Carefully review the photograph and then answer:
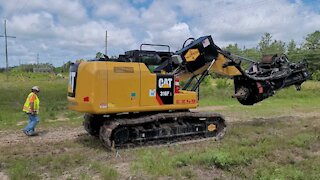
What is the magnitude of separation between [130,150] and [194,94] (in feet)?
7.76

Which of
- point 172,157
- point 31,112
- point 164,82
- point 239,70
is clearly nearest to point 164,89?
point 164,82

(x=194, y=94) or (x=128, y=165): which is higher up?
(x=194, y=94)

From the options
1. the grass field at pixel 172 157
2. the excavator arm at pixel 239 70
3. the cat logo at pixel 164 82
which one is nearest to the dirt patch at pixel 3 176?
the grass field at pixel 172 157

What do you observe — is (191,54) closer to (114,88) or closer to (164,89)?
(164,89)

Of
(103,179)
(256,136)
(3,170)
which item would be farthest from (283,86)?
(3,170)

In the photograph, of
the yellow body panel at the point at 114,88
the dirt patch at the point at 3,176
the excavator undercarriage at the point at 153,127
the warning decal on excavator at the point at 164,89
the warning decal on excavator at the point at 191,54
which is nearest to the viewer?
the dirt patch at the point at 3,176

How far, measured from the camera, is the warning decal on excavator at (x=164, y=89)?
9625mm

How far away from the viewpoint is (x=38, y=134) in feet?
39.0

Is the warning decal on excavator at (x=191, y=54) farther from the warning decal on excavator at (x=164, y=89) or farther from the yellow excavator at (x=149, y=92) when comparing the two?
the warning decal on excavator at (x=164, y=89)

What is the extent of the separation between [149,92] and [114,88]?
922 mm

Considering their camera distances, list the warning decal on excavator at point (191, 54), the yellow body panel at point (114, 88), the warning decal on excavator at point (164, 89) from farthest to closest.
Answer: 1. the warning decal on excavator at point (191, 54)
2. the warning decal on excavator at point (164, 89)
3. the yellow body panel at point (114, 88)

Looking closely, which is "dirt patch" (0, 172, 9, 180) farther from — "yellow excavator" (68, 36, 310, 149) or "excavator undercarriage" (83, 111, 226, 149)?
"excavator undercarriage" (83, 111, 226, 149)

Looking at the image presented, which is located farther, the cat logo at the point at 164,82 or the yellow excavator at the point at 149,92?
the cat logo at the point at 164,82

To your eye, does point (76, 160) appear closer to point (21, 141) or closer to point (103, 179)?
point (103, 179)
